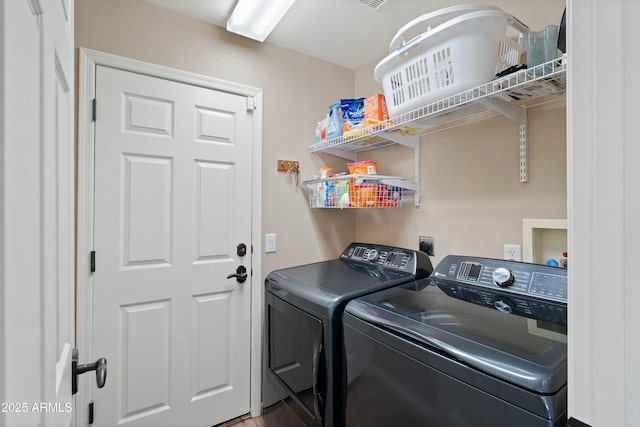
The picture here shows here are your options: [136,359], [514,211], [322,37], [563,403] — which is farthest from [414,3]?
[136,359]

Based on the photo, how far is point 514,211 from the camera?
1.45m

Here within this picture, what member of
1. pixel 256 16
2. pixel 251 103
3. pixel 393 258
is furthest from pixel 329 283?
pixel 256 16

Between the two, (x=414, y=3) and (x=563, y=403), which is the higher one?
(x=414, y=3)

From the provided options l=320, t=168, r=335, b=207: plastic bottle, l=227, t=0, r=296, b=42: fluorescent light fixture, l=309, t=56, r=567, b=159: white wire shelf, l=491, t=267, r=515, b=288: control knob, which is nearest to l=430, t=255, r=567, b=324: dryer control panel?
l=491, t=267, r=515, b=288: control knob

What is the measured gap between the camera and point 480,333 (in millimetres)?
846

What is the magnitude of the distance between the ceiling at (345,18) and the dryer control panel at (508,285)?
1.11 meters

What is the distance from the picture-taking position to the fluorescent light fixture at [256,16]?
155 centimetres

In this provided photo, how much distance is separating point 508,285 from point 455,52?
3.16 feet

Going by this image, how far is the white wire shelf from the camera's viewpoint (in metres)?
1.06

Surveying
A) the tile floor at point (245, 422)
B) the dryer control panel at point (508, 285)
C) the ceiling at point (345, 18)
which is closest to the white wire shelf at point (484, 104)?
the ceiling at point (345, 18)

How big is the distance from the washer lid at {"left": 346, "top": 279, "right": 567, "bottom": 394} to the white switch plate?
983 millimetres

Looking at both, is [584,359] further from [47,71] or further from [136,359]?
[136,359]

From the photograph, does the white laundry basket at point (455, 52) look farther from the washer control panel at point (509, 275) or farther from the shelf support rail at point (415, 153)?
the washer control panel at point (509, 275)

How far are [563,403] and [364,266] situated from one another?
1.26m
